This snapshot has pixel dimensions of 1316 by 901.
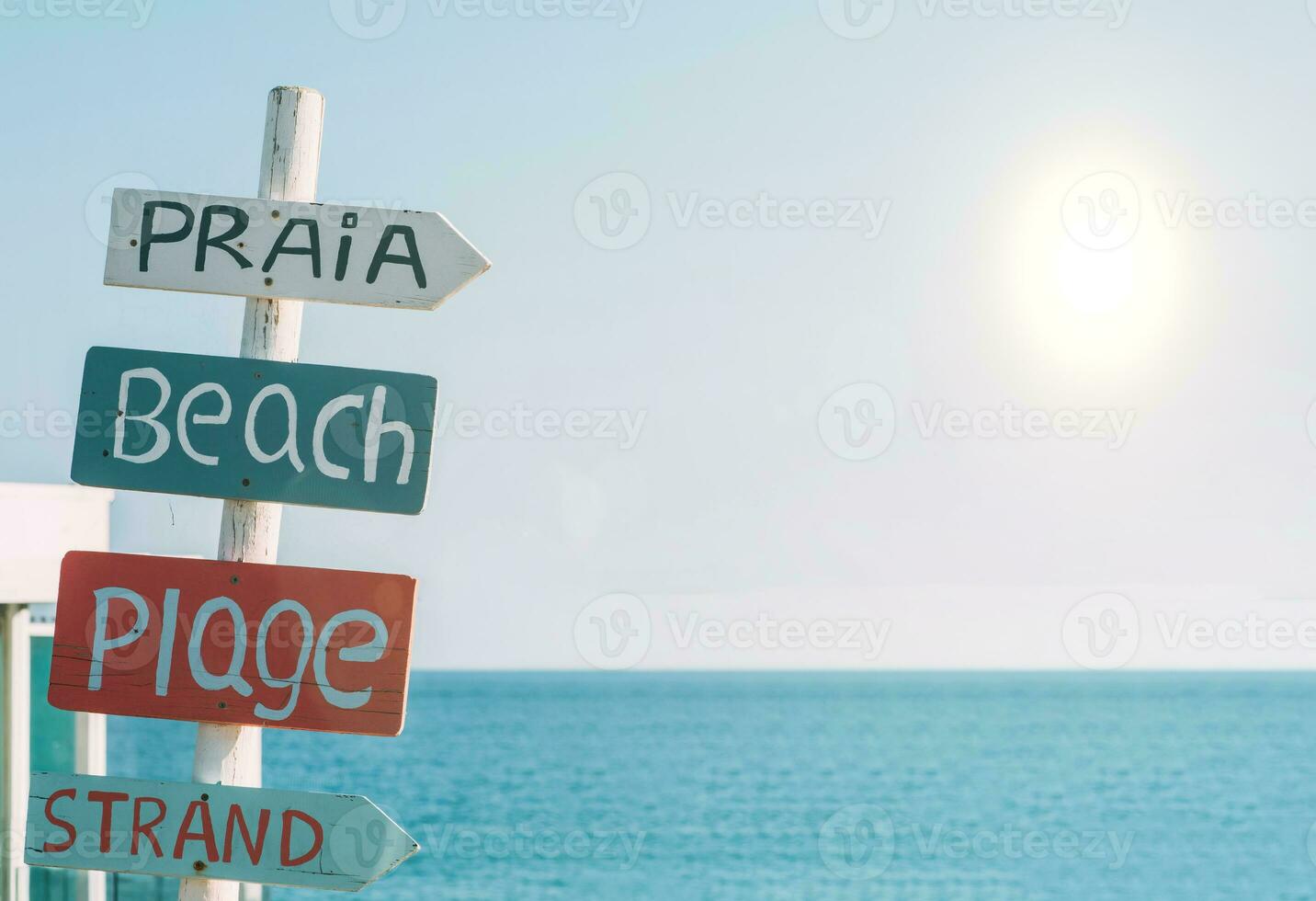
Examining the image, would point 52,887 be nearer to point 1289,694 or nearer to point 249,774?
point 249,774

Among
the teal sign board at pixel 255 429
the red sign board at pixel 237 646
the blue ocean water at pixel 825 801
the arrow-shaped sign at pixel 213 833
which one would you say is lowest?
the blue ocean water at pixel 825 801

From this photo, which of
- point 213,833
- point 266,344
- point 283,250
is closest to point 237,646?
point 213,833

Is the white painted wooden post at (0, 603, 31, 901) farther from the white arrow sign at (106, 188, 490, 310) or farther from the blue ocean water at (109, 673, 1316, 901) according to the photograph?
the white arrow sign at (106, 188, 490, 310)

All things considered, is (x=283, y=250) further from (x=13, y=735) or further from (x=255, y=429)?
(x=13, y=735)

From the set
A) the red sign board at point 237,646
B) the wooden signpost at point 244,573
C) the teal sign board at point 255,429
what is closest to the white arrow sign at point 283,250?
the wooden signpost at point 244,573

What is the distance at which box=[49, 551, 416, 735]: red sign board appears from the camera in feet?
9.71

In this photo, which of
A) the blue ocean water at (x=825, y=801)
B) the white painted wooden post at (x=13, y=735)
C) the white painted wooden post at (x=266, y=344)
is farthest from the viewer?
the blue ocean water at (x=825, y=801)

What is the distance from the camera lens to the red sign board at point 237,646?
2.96 meters

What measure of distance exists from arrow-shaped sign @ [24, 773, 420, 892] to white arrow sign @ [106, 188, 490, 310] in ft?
3.76

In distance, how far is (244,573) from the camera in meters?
3.01

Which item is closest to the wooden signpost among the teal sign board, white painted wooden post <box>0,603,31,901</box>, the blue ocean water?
the teal sign board

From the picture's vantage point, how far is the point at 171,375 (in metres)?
3.06

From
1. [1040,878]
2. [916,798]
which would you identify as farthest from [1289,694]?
[1040,878]

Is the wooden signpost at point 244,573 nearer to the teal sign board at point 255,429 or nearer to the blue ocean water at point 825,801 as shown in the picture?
the teal sign board at point 255,429
